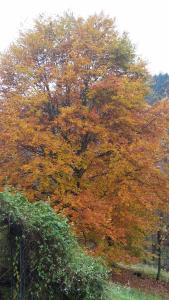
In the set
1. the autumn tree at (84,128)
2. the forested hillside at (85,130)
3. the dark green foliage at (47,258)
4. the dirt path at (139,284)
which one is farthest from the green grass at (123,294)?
the dirt path at (139,284)

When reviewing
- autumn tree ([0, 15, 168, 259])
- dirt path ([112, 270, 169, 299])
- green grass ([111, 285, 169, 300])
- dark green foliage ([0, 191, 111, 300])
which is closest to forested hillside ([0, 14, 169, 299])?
autumn tree ([0, 15, 168, 259])

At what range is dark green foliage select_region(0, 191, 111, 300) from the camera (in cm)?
932

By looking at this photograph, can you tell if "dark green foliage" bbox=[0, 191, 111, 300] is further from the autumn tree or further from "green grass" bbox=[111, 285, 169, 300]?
the autumn tree

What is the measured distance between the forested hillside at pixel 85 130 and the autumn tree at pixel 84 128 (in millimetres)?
40

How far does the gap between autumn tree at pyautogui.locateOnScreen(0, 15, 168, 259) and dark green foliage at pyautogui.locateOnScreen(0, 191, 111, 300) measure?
4.42 m

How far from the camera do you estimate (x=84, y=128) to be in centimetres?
1565

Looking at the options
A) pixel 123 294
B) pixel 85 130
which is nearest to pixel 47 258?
pixel 123 294

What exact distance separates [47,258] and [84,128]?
713 cm

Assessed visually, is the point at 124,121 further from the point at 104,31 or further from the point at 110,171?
the point at 104,31

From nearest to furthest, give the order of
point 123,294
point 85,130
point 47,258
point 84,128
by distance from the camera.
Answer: point 47,258 → point 123,294 → point 84,128 → point 85,130

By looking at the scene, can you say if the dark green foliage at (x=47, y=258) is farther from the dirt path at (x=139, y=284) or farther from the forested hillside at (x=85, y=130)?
the dirt path at (x=139, y=284)

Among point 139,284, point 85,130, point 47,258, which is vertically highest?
point 85,130

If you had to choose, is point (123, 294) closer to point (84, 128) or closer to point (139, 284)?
point (84, 128)

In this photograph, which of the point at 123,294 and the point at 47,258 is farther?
the point at 123,294
